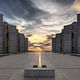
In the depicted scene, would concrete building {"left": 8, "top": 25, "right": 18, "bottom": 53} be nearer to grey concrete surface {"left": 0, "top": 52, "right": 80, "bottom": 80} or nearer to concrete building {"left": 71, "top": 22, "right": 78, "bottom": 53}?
grey concrete surface {"left": 0, "top": 52, "right": 80, "bottom": 80}

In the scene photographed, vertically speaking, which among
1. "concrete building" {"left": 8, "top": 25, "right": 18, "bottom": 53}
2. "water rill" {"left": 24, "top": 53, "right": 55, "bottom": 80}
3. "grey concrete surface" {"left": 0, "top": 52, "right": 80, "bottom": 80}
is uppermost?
"concrete building" {"left": 8, "top": 25, "right": 18, "bottom": 53}

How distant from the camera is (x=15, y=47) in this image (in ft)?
118

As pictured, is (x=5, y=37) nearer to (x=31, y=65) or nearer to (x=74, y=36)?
(x=31, y=65)

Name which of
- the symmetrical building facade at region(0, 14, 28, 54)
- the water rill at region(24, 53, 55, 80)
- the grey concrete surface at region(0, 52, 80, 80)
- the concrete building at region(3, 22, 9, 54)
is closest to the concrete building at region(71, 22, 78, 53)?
the grey concrete surface at region(0, 52, 80, 80)

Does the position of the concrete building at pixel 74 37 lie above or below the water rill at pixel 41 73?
above

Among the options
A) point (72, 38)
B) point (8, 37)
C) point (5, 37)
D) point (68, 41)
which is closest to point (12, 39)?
point (8, 37)

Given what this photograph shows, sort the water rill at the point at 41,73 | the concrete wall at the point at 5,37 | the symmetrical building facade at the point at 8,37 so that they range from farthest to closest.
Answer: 1. the concrete wall at the point at 5,37
2. the symmetrical building facade at the point at 8,37
3. the water rill at the point at 41,73

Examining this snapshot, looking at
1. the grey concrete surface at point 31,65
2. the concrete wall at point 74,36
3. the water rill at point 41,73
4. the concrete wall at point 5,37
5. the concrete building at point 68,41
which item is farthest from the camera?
the concrete wall at point 74,36

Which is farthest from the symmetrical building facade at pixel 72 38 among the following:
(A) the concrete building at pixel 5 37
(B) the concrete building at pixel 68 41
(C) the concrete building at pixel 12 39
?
(A) the concrete building at pixel 5 37

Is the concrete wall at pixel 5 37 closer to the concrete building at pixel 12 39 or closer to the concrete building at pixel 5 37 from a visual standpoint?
the concrete building at pixel 5 37

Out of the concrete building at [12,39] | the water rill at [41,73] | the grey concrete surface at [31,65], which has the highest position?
the concrete building at [12,39]

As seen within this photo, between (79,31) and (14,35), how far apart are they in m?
27.0

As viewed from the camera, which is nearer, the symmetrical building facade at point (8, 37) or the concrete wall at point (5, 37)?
the symmetrical building facade at point (8, 37)

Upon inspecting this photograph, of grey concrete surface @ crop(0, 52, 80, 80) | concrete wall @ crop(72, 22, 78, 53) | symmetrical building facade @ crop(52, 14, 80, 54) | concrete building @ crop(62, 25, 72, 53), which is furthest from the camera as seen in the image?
concrete wall @ crop(72, 22, 78, 53)
